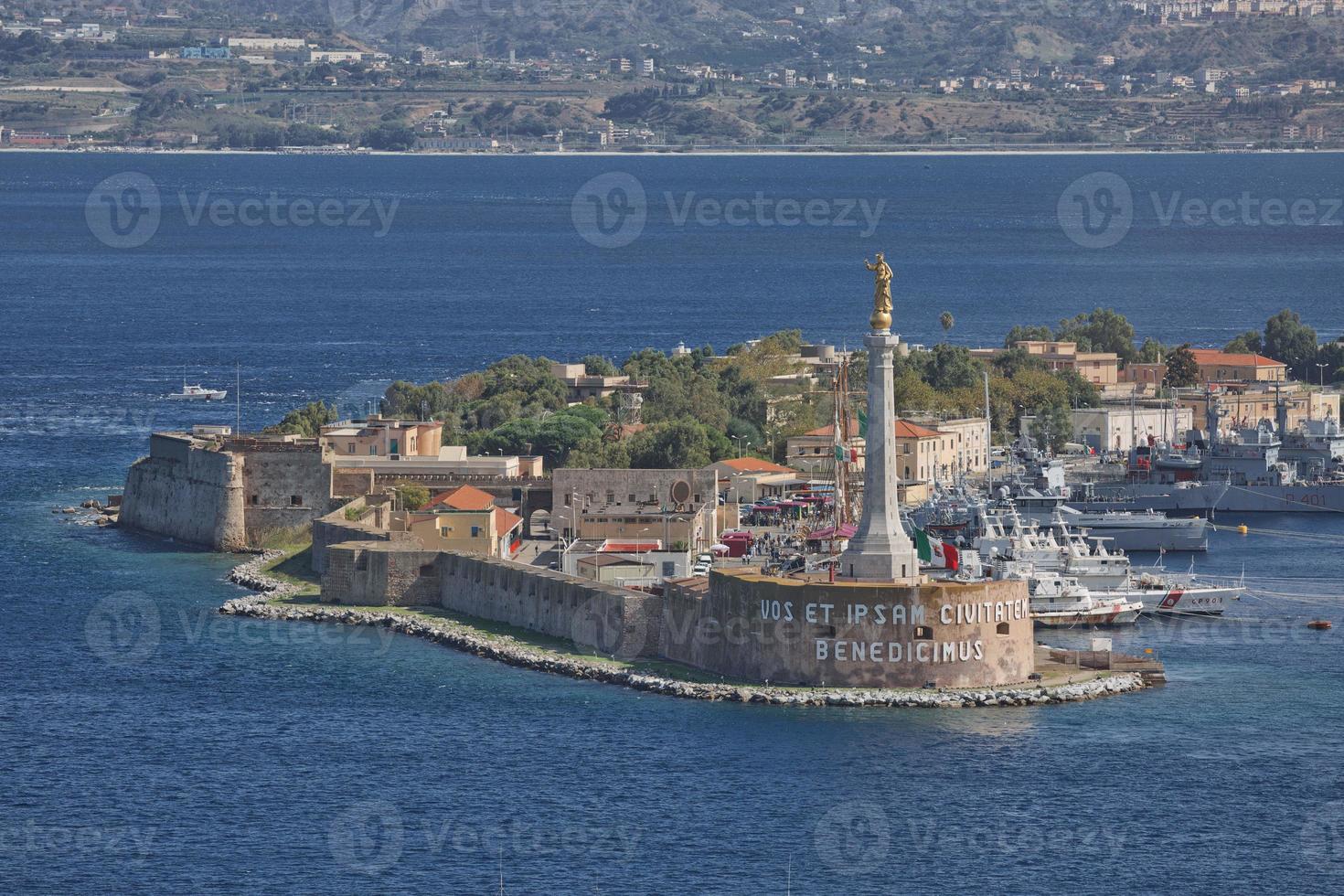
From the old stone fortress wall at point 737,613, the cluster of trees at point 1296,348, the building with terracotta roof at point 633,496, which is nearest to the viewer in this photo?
the old stone fortress wall at point 737,613

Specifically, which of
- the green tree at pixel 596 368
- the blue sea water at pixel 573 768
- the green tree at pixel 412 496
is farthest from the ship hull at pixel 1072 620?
the green tree at pixel 596 368

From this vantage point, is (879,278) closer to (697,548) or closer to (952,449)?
(697,548)

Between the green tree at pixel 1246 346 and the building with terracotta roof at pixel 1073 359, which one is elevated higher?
the green tree at pixel 1246 346

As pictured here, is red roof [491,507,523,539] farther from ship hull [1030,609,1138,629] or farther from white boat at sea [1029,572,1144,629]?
ship hull [1030,609,1138,629]

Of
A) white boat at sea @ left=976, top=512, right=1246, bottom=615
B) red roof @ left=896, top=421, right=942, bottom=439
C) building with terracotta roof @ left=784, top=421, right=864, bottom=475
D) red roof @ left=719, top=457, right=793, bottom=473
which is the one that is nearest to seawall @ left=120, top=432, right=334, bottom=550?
red roof @ left=719, top=457, right=793, bottom=473

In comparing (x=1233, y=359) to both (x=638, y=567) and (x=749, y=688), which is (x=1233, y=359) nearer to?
(x=638, y=567)
